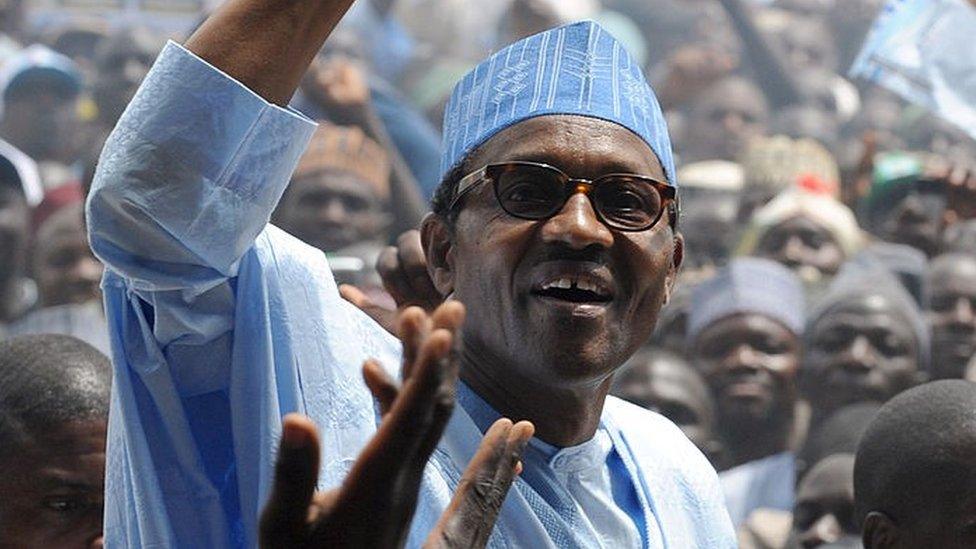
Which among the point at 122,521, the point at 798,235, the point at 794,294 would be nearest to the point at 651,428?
the point at 122,521

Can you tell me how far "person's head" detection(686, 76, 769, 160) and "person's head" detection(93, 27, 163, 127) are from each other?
8.69ft

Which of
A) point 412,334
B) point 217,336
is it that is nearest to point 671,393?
point 217,336

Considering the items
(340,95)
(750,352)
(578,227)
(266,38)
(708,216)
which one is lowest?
(708,216)

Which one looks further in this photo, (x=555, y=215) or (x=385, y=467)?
(x=555, y=215)

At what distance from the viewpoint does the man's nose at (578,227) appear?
99.0 inches

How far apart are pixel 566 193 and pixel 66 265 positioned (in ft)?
15.2

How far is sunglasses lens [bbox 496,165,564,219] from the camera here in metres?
Answer: 2.55

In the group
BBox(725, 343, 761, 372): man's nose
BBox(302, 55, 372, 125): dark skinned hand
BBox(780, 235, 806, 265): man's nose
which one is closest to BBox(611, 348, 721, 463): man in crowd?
BBox(725, 343, 761, 372): man's nose

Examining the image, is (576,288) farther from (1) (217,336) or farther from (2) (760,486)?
(2) (760,486)

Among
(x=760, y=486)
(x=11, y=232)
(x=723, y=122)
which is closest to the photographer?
(x=760, y=486)

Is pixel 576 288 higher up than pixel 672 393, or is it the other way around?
pixel 576 288

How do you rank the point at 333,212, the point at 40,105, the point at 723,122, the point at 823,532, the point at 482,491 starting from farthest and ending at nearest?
the point at 723,122 → the point at 40,105 → the point at 333,212 → the point at 823,532 → the point at 482,491

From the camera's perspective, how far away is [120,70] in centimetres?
916

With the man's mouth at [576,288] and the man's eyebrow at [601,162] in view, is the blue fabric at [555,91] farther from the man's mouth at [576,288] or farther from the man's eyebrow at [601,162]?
the man's mouth at [576,288]
